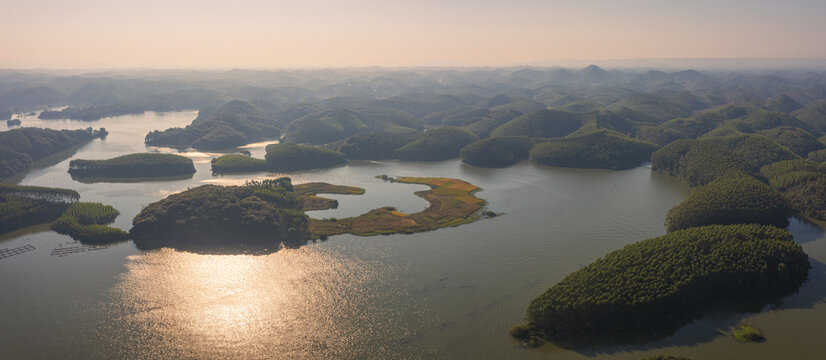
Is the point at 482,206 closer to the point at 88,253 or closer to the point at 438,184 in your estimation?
the point at 438,184

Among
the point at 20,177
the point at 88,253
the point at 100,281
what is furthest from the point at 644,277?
the point at 20,177

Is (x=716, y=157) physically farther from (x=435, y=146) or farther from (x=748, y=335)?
(x=435, y=146)

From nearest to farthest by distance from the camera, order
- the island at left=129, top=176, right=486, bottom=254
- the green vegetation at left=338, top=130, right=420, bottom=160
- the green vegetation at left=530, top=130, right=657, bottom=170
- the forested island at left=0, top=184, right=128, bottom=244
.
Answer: the island at left=129, top=176, right=486, bottom=254
the forested island at left=0, top=184, right=128, bottom=244
the green vegetation at left=530, top=130, right=657, bottom=170
the green vegetation at left=338, top=130, right=420, bottom=160

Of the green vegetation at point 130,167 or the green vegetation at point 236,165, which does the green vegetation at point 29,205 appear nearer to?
the green vegetation at point 130,167

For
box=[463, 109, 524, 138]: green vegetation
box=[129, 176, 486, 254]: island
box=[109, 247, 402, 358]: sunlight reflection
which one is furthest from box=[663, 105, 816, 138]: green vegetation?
box=[109, 247, 402, 358]: sunlight reflection

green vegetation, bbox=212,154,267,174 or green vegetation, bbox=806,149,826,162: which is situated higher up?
green vegetation, bbox=806,149,826,162

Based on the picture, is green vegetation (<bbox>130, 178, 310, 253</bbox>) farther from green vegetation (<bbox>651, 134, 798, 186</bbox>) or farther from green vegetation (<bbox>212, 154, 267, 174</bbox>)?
green vegetation (<bbox>651, 134, 798, 186</bbox>)
